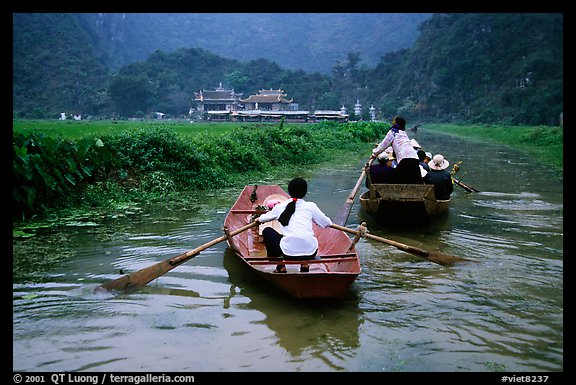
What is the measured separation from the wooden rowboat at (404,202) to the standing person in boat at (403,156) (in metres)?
0.43

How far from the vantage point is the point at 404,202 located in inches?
285

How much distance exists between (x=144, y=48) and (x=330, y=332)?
113 m

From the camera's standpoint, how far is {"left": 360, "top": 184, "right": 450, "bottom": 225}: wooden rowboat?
7246mm

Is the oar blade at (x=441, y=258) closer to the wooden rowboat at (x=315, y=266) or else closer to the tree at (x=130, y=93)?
the wooden rowboat at (x=315, y=266)

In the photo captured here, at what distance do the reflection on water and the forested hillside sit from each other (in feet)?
122

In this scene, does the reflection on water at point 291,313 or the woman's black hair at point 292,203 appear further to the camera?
the woman's black hair at point 292,203

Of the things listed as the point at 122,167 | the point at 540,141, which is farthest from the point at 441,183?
the point at 540,141

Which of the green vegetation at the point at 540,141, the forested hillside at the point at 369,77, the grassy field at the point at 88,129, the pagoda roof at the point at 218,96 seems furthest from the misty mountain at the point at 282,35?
the green vegetation at the point at 540,141

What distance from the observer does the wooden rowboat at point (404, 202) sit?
23.8 feet

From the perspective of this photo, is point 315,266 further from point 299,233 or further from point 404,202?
point 404,202

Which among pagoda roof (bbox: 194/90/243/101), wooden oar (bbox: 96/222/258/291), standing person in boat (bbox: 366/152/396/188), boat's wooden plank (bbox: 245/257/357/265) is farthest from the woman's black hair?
pagoda roof (bbox: 194/90/243/101)

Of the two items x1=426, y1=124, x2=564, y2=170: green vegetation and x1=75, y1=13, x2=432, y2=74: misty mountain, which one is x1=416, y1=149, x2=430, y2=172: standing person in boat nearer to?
x1=426, y1=124, x2=564, y2=170: green vegetation

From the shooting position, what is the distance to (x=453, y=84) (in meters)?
63.3
